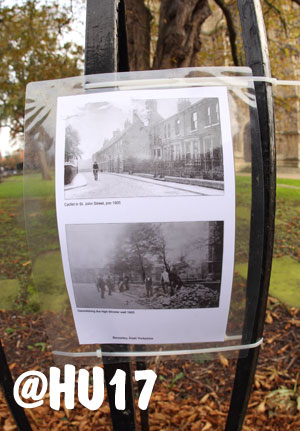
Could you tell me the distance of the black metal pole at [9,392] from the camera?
43.2 inches

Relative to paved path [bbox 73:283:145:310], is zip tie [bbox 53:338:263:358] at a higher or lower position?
lower

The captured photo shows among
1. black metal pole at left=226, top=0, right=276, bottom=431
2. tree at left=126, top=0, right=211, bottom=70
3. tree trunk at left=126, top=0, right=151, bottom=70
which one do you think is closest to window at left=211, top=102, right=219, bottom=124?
black metal pole at left=226, top=0, right=276, bottom=431

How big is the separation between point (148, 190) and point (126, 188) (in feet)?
0.17

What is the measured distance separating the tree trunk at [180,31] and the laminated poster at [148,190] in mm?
2353

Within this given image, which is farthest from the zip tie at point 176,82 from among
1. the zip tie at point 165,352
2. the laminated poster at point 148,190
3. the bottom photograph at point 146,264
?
the zip tie at point 165,352

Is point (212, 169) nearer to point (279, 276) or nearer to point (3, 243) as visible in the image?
point (279, 276)

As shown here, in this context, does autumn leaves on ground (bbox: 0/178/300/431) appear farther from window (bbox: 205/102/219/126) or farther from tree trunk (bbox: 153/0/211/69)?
tree trunk (bbox: 153/0/211/69)

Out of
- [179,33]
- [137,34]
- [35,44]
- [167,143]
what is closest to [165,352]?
[167,143]

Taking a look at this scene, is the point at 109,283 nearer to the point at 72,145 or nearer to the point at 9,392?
the point at 72,145

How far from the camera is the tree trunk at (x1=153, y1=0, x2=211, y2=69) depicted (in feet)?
9.20

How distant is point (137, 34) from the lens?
328cm

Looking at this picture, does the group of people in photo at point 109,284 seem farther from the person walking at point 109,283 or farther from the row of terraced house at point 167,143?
the row of terraced house at point 167,143

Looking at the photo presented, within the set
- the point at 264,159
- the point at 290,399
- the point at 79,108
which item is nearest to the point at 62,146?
the point at 79,108

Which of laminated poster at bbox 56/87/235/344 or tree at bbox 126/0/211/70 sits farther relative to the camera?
tree at bbox 126/0/211/70
